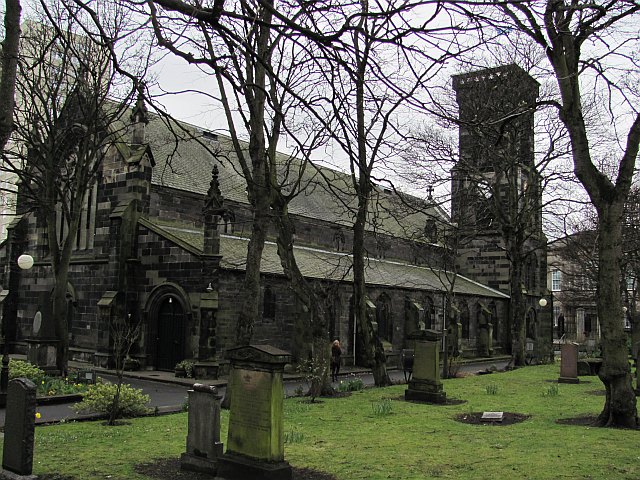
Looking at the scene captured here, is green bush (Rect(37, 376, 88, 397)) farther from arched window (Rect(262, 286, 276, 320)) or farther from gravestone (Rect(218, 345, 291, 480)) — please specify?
arched window (Rect(262, 286, 276, 320))

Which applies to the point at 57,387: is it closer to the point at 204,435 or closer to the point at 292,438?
the point at 292,438

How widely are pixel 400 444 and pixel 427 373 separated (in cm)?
657

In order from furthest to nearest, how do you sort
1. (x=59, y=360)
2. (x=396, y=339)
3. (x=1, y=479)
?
(x=396, y=339) < (x=59, y=360) < (x=1, y=479)

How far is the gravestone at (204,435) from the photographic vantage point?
908 cm

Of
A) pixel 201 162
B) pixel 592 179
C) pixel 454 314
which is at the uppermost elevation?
pixel 201 162

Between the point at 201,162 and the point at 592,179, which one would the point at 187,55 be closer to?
the point at 592,179

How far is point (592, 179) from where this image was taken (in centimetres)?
1346

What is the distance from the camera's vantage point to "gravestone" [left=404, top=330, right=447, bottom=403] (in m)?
17.4

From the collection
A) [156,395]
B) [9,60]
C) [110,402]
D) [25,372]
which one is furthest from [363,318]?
[9,60]

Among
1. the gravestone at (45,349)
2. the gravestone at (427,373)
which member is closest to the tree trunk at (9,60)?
the gravestone at (427,373)

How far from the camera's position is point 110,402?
13531mm

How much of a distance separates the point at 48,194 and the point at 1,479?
1424cm

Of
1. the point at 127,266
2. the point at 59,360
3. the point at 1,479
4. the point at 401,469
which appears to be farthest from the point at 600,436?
the point at 127,266

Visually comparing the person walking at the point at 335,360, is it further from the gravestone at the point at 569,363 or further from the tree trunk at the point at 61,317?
the tree trunk at the point at 61,317
